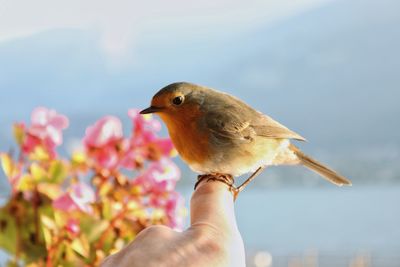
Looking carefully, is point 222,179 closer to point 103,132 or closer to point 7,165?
point 103,132

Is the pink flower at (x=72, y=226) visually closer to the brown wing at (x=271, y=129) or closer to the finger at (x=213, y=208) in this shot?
the finger at (x=213, y=208)

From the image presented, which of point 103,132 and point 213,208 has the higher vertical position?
point 103,132

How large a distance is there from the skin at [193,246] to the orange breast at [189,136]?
0.30 metres

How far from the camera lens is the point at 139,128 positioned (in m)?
1.26

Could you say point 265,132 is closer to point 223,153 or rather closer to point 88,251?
point 223,153

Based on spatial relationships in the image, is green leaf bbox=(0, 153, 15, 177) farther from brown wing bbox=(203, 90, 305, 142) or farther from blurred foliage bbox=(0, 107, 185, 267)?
brown wing bbox=(203, 90, 305, 142)

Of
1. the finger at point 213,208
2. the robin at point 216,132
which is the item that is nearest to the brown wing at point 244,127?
the robin at point 216,132

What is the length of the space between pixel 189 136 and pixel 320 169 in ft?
1.32

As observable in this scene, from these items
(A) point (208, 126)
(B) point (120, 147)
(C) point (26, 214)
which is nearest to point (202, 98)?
(A) point (208, 126)

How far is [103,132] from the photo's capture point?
4.00 feet

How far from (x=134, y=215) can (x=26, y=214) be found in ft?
0.72

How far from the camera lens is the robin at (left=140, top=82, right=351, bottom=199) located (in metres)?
1.18

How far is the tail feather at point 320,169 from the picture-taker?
142 cm

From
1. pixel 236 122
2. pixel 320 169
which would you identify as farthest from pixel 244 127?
pixel 320 169
